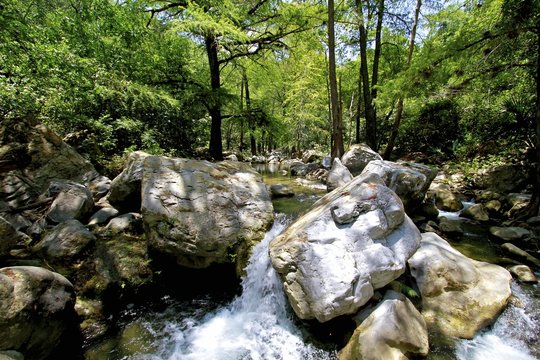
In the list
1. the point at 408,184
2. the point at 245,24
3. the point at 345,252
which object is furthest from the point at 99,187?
the point at 408,184

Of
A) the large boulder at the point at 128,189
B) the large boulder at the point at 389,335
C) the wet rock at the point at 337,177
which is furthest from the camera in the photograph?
the wet rock at the point at 337,177

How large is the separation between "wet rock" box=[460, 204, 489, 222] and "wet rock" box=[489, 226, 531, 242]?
2.77ft

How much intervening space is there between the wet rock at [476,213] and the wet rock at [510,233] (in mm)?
846

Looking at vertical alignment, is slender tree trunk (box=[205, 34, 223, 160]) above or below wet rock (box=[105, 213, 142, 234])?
above

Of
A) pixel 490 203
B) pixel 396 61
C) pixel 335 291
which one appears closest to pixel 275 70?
pixel 396 61

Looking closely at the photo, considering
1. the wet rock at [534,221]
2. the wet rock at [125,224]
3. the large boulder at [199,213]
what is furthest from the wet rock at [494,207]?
the wet rock at [125,224]

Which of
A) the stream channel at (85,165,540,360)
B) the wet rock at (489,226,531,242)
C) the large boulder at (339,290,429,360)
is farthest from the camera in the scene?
the wet rock at (489,226,531,242)

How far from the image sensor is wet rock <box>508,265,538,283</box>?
13.6 feet

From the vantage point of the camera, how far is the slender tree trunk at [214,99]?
28.3 feet

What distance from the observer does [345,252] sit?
11.4 feet

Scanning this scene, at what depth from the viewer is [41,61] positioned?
16.7 ft

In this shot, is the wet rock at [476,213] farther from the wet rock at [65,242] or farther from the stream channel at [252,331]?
the wet rock at [65,242]

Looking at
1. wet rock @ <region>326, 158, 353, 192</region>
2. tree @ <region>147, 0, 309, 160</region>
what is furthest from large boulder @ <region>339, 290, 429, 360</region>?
tree @ <region>147, 0, 309, 160</region>

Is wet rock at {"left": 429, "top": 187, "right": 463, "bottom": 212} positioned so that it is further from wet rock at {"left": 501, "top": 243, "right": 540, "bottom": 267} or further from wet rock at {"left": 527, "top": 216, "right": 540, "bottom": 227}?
wet rock at {"left": 501, "top": 243, "right": 540, "bottom": 267}
